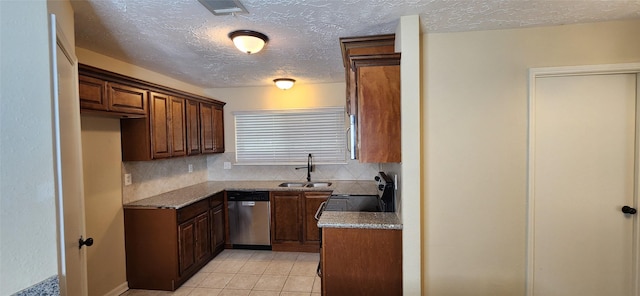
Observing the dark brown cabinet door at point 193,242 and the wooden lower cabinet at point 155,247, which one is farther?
the dark brown cabinet door at point 193,242

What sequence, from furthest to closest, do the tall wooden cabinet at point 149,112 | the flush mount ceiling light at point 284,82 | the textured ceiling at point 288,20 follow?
1. the flush mount ceiling light at point 284,82
2. the tall wooden cabinet at point 149,112
3. the textured ceiling at point 288,20

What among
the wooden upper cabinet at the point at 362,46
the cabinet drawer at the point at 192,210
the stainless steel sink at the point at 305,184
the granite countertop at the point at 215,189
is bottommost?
the cabinet drawer at the point at 192,210

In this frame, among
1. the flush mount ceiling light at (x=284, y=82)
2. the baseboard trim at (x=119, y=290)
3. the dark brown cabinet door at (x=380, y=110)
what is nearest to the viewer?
the dark brown cabinet door at (x=380, y=110)

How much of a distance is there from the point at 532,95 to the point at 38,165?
9.26 feet

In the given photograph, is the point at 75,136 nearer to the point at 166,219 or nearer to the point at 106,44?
the point at 106,44

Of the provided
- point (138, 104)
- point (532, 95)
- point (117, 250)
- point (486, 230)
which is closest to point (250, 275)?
point (117, 250)

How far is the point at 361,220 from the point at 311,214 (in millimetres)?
1732

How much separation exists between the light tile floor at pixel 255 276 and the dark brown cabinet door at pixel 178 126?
1410mm

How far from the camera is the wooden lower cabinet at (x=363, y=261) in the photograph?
6.64 ft

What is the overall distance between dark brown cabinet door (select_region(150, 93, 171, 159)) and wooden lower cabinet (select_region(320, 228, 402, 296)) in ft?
6.53

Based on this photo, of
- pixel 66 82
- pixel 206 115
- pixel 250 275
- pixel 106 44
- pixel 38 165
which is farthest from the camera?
pixel 206 115

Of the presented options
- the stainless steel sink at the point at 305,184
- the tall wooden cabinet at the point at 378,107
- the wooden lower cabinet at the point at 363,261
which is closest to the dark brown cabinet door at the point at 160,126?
the stainless steel sink at the point at 305,184

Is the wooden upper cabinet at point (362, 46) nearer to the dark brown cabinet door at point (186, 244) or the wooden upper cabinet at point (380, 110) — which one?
the wooden upper cabinet at point (380, 110)

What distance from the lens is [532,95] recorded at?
2068 mm
